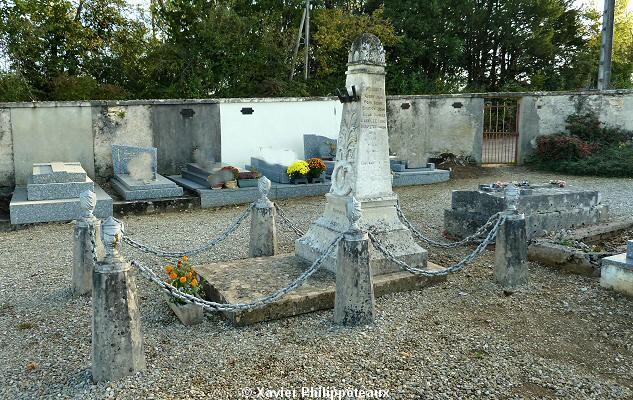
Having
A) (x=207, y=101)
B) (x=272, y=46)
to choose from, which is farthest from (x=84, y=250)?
(x=272, y=46)

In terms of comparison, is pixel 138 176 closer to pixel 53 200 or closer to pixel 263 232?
pixel 53 200

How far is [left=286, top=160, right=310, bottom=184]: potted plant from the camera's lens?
12492 mm

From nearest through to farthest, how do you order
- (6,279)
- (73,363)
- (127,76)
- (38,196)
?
(73,363)
(6,279)
(38,196)
(127,76)

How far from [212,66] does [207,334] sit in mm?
17715

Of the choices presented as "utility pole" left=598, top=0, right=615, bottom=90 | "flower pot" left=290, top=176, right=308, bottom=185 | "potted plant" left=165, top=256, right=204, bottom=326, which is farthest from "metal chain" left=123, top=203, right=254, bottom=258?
"utility pole" left=598, top=0, right=615, bottom=90

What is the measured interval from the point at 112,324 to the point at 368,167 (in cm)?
321

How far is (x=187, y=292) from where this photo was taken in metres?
5.29

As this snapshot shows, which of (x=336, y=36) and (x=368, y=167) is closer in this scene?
(x=368, y=167)

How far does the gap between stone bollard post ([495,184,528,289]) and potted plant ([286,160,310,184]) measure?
6.78 metres

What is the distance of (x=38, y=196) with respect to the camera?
32.3 ft

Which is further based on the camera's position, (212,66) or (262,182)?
(212,66)

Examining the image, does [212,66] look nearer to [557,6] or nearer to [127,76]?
[127,76]

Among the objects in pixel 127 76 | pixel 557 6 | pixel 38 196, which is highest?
pixel 557 6

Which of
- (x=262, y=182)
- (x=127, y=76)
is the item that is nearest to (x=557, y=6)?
(x=127, y=76)
